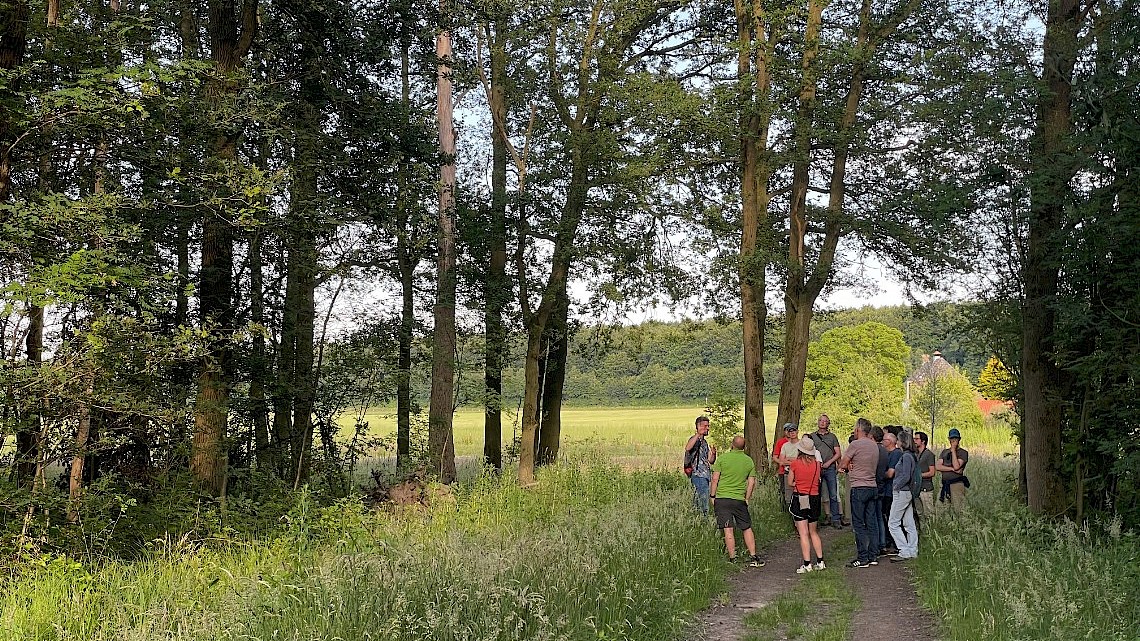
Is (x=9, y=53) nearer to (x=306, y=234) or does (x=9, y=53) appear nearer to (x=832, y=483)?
(x=306, y=234)

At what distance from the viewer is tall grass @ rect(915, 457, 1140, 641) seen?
7480 mm

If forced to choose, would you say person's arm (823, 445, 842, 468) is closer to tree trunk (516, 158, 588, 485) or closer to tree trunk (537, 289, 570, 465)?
tree trunk (516, 158, 588, 485)

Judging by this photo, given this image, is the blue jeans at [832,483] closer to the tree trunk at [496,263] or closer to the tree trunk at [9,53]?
the tree trunk at [496,263]

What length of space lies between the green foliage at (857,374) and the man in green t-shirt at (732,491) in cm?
3285

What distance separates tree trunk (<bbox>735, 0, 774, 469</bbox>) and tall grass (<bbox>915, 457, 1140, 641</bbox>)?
7.39 metres

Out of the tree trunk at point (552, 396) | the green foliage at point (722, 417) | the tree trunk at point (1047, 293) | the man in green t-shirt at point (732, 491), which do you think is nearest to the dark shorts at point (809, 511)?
the man in green t-shirt at point (732, 491)

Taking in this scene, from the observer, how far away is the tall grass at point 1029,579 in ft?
24.5

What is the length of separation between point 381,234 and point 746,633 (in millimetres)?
11052

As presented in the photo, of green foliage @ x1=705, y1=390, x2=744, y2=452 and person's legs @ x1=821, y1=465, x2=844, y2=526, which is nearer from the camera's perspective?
person's legs @ x1=821, y1=465, x2=844, y2=526

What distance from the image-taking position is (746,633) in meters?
8.62

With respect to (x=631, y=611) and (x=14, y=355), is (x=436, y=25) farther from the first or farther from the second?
(x=631, y=611)

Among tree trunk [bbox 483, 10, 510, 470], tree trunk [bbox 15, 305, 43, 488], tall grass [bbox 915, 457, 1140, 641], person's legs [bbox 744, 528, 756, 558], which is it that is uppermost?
tree trunk [bbox 483, 10, 510, 470]

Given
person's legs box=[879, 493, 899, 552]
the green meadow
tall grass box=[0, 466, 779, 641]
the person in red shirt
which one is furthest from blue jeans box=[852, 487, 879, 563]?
tall grass box=[0, 466, 779, 641]

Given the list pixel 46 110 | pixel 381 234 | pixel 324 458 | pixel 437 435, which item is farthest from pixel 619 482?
pixel 46 110
